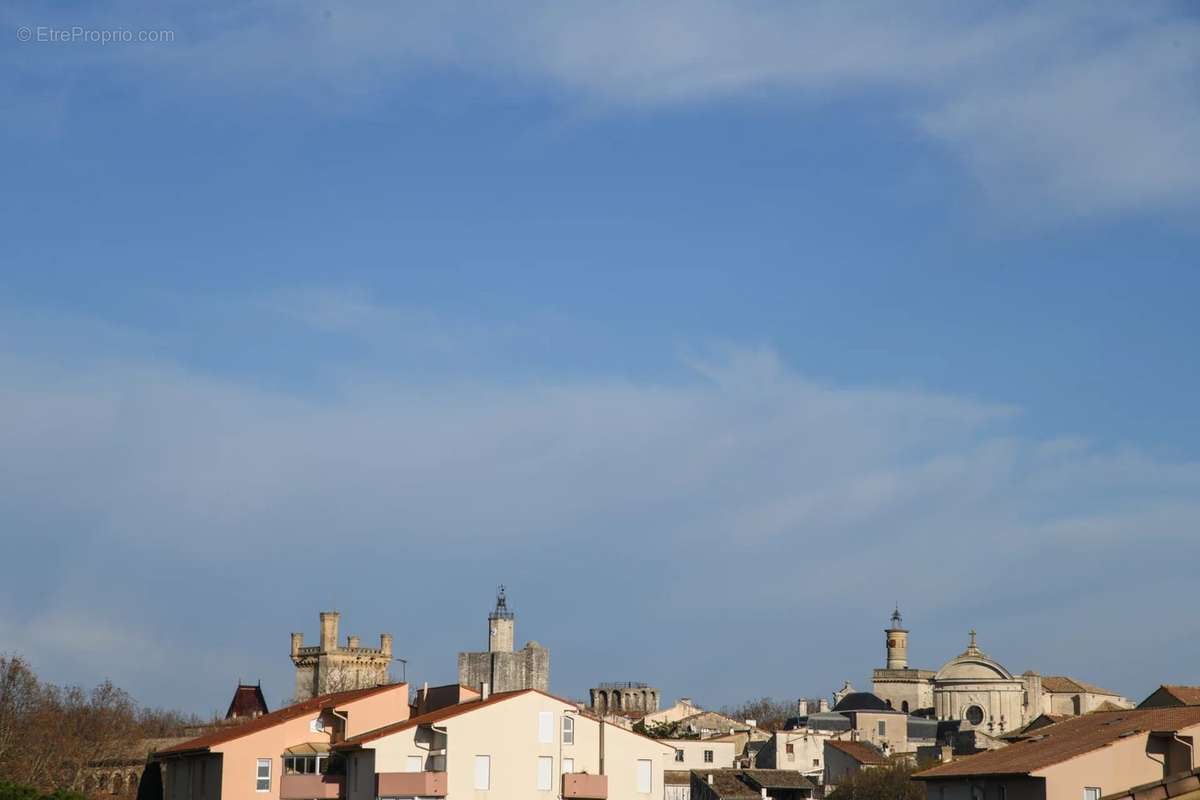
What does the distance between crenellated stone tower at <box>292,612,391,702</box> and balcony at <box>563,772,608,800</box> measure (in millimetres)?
91039

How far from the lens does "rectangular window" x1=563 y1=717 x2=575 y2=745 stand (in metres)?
60.2

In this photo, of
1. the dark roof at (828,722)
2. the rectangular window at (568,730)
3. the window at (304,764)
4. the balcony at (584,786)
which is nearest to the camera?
the balcony at (584,786)

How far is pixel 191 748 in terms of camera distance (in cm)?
6272

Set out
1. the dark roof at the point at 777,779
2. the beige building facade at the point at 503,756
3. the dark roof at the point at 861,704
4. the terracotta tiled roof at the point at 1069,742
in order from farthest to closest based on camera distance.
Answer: the dark roof at the point at 861,704 < the dark roof at the point at 777,779 < the beige building facade at the point at 503,756 < the terracotta tiled roof at the point at 1069,742

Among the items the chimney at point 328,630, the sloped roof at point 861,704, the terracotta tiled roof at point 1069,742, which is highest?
the chimney at point 328,630

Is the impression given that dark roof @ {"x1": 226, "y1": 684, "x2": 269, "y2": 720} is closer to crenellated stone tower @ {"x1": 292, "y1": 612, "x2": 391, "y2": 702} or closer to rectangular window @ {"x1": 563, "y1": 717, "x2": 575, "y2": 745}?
crenellated stone tower @ {"x1": 292, "y1": 612, "x2": 391, "y2": 702}

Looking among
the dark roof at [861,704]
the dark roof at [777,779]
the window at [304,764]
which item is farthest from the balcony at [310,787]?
the dark roof at [861,704]

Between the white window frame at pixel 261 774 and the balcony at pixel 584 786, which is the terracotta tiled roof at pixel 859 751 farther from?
the white window frame at pixel 261 774

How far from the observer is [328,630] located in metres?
151

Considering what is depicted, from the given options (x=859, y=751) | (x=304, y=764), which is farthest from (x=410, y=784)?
(x=859, y=751)

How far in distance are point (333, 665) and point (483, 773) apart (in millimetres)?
93280

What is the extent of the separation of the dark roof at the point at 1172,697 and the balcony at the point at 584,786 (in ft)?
79.9

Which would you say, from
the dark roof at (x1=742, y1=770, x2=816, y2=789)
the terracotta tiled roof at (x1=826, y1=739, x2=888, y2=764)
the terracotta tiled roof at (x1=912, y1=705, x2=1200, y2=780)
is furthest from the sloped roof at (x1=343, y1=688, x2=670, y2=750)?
the terracotta tiled roof at (x1=826, y1=739, x2=888, y2=764)

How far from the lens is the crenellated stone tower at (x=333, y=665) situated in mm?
149375
